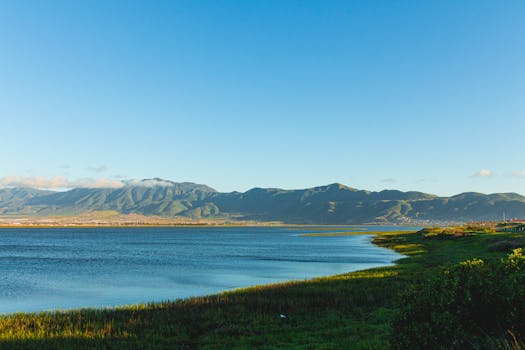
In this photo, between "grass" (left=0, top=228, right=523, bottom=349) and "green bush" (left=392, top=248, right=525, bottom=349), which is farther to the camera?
"grass" (left=0, top=228, right=523, bottom=349)

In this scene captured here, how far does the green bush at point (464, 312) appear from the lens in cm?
1672

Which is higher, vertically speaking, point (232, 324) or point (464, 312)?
point (464, 312)

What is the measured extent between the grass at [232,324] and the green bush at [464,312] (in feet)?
13.1

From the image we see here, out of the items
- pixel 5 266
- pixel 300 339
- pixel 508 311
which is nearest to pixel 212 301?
pixel 300 339

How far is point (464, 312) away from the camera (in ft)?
57.4

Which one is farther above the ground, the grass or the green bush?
the green bush

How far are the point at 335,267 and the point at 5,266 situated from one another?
6932 centimetres

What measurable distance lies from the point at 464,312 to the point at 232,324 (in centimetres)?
1710

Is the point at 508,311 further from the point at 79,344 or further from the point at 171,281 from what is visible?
the point at 171,281

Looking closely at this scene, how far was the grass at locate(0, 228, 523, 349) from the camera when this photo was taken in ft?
83.9

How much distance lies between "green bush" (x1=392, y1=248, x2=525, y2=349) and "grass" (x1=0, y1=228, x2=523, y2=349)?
13.1 ft

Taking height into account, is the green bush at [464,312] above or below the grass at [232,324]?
above

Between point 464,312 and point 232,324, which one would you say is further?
point 232,324

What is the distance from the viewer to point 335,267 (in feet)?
284
